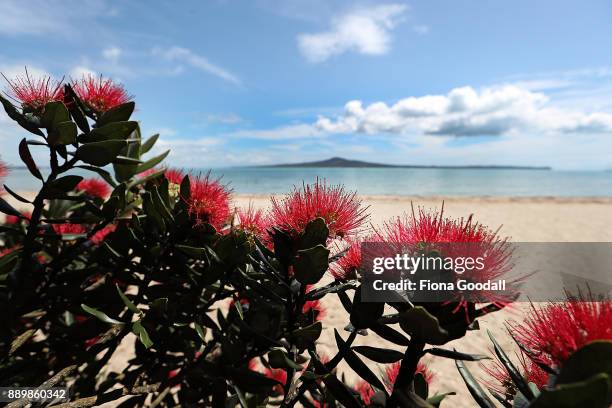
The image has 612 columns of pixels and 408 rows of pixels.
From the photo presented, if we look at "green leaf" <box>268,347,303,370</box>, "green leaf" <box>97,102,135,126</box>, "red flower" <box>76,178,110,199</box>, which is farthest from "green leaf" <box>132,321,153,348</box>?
"red flower" <box>76,178,110,199</box>

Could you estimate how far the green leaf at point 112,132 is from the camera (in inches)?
35.7

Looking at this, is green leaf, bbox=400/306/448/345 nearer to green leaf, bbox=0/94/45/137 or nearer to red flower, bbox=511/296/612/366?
red flower, bbox=511/296/612/366

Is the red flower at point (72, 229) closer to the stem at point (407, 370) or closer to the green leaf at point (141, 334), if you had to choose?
the green leaf at point (141, 334)

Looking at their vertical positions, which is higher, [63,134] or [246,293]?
[63,134]

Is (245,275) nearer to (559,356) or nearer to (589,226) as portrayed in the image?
(559,356)

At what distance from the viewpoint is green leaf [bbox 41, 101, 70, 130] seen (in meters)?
0.86

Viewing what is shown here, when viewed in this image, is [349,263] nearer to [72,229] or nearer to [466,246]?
[466,246]

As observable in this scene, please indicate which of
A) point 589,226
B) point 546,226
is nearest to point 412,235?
point 546,226

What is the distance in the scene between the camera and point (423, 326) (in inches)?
21.7

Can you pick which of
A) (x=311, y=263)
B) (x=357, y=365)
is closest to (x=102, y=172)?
(x=311, y=263)

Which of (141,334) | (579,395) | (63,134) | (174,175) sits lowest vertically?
(141,334)

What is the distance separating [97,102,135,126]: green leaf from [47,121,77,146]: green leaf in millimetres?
83

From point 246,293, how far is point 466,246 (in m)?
0.50

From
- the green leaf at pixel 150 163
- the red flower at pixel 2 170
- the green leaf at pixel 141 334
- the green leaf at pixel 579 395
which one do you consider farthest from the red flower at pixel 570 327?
the red flower at pixel 2 170
